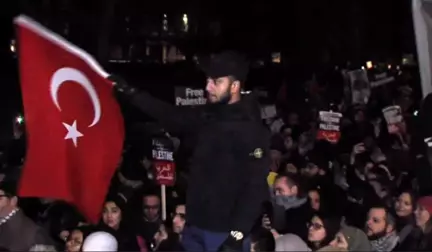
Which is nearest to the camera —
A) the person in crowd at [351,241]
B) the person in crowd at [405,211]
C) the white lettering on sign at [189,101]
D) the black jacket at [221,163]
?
the black jacket at [221,163]

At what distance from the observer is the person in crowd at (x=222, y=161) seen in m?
5.45

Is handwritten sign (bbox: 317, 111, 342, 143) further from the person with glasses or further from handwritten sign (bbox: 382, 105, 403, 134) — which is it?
the person with glasses

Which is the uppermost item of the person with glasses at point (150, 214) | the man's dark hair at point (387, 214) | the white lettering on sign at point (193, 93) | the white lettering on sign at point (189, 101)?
the white lettering on sign at point (193, 93)

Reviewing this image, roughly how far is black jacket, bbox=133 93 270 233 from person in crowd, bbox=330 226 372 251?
878 mm

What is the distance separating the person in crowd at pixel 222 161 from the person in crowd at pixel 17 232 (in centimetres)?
140

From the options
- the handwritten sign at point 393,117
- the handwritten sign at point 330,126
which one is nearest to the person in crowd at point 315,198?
the handwritten sign at point 330,126

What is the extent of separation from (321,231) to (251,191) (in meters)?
1.35

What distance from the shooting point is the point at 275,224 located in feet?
24.0

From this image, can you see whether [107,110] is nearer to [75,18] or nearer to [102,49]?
[102,49]

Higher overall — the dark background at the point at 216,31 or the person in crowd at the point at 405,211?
the dark background at the point at 216,31

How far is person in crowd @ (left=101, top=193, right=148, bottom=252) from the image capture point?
6812mm

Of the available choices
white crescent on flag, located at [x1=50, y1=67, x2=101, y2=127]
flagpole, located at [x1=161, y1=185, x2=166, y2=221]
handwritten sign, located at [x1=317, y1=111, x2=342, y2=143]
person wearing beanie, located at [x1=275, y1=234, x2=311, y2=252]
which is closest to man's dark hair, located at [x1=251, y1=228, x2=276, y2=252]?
person wearing beanie, located at [x1=275, y1=234, x2=311, y2=252]

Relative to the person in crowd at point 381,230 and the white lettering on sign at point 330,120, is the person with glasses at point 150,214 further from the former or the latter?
the white lettering on sign at point 330,120

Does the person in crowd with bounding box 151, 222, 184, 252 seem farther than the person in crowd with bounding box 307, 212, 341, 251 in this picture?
Yes
